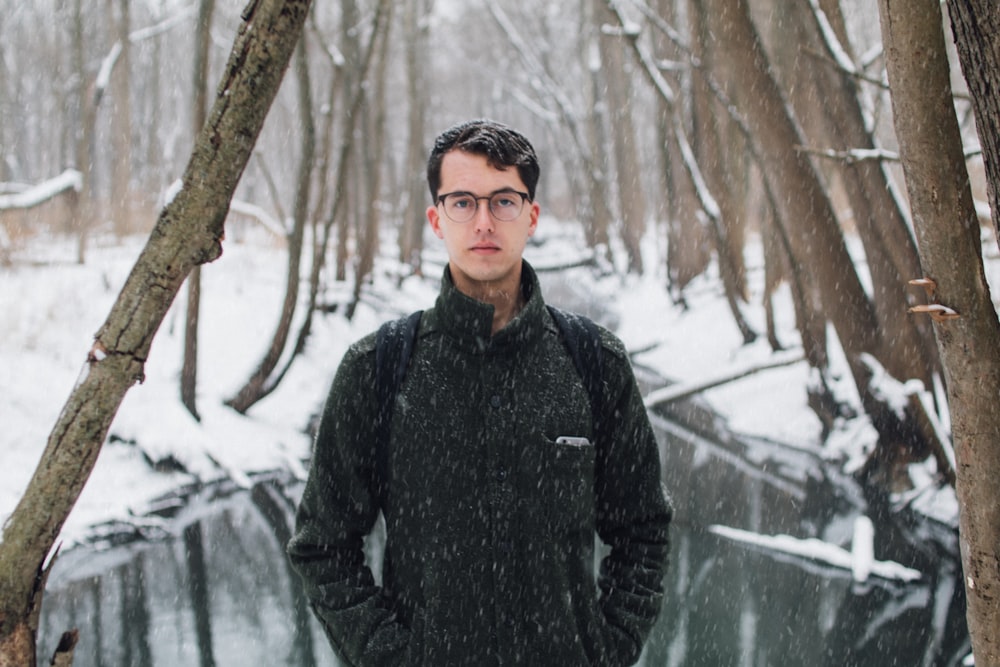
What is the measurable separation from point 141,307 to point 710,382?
736 cm

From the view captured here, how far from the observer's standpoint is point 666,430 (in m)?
8.49

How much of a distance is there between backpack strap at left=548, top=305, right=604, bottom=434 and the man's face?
182 millimetres

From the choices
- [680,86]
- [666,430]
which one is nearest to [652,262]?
[680,86]

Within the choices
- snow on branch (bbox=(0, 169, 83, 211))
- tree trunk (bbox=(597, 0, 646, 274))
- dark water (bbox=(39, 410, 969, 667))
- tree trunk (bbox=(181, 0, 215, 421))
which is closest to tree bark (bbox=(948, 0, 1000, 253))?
dark water (bbox=(39, 410, 969, 667))

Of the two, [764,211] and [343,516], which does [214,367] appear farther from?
[343,516]

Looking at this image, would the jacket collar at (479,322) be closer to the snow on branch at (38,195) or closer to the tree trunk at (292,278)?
the tree trunk at (292,278)

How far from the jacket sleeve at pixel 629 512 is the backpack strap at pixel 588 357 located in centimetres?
→ 2

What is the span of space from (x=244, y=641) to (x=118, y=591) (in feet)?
3.61

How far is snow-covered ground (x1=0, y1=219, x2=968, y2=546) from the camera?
273 inches

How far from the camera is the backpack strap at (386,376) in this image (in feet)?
6.18

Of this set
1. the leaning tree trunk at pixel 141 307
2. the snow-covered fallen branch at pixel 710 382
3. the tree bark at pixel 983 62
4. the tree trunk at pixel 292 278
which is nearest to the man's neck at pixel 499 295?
the leaning tree trunk at pixel 141 307

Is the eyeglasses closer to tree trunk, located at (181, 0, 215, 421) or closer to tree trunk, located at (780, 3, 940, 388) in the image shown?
tree trunk, located at (780, 3, 940, 388)

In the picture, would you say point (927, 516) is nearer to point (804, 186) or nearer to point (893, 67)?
point (804, 186)

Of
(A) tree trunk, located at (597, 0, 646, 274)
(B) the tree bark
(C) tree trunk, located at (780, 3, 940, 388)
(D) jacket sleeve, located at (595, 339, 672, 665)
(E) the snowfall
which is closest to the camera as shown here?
(B) the tree bark
